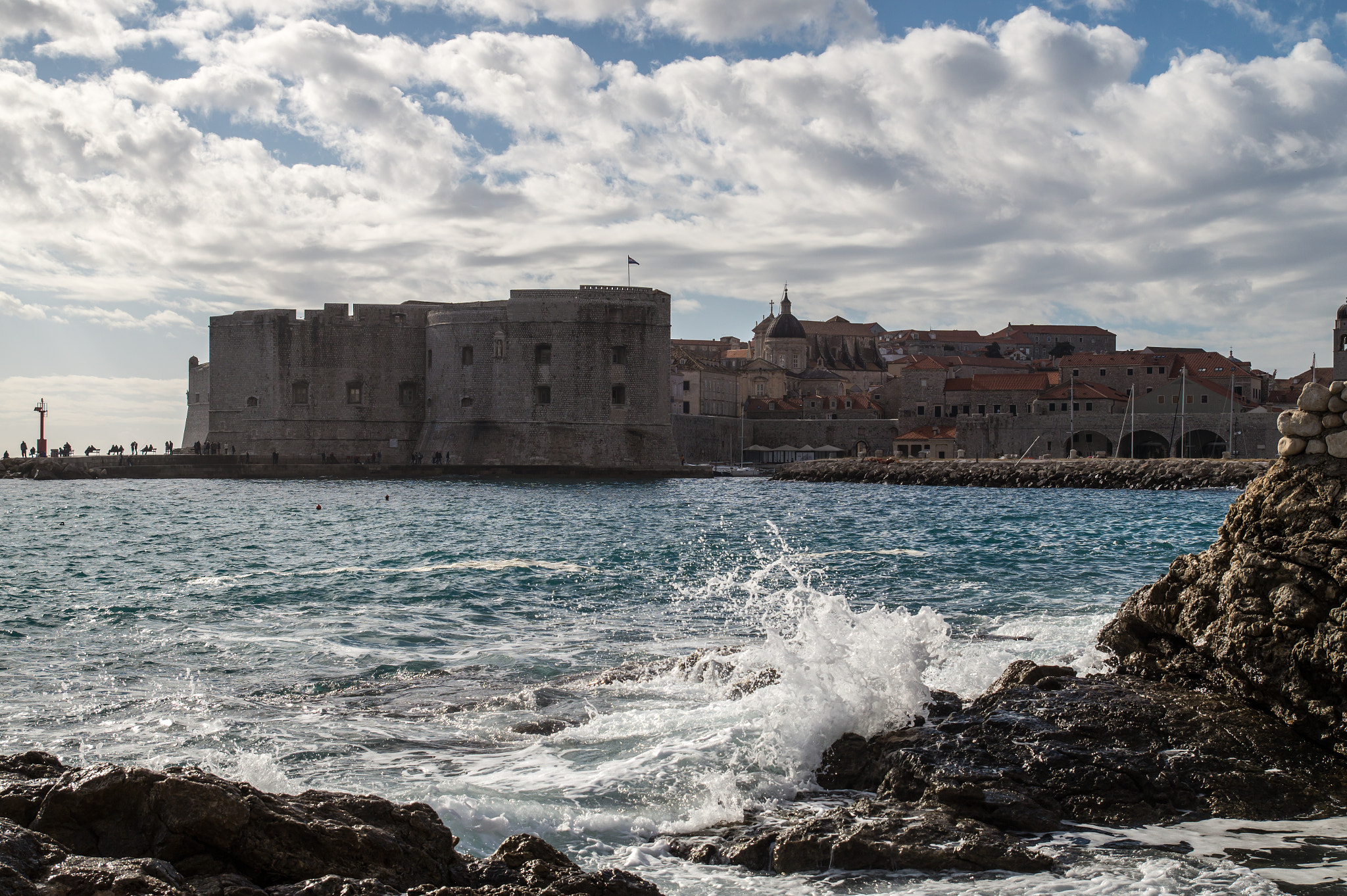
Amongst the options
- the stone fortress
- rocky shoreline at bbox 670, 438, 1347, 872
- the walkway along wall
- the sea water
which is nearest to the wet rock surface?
the sea water

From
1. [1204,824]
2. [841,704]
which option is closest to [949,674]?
[841,704]

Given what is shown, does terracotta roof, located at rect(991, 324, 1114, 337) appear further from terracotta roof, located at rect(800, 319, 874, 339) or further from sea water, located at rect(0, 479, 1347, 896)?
sea water, located at rect(0, 479, 1347, 896)

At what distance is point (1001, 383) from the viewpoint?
47.1 metres

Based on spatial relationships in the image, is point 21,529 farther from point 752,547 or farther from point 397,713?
point 397,713

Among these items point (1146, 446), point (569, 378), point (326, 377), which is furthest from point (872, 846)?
point (1146, 446)

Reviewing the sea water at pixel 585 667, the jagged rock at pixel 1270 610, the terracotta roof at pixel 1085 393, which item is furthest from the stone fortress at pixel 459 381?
the jagged rock at pixel 1270 610

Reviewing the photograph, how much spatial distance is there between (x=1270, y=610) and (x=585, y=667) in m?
3.46

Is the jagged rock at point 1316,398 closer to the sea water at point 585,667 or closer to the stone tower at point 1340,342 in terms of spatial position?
the sea water at point 585,667

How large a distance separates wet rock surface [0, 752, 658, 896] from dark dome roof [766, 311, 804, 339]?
58.1 m

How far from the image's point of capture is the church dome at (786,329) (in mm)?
60531

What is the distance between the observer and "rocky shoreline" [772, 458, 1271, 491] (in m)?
29.7

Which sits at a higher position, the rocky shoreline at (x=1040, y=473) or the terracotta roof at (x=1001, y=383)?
the terracotta roof at (x=1001, y=383)

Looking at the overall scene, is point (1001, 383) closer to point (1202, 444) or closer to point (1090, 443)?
point (1090, 443)

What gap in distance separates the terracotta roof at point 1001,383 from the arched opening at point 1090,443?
345 cm
